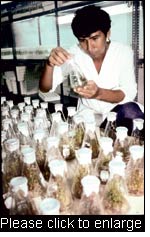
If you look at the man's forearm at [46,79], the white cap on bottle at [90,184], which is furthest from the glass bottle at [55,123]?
the white cap on bottle at [90,184]

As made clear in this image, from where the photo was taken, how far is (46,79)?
1.38 meters

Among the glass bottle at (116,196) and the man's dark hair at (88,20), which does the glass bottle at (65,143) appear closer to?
the glass bottle at (116,196)

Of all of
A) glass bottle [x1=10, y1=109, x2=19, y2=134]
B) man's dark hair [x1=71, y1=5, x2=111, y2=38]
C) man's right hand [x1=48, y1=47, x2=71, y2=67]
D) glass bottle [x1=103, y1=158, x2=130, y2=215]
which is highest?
man's dark hair [x1=71, y1=5, x2=111, y2=38]

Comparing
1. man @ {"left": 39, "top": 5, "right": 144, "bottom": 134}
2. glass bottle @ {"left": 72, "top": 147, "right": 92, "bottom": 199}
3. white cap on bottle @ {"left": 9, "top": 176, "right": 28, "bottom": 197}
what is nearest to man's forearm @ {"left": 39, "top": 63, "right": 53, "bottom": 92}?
man @ {"left": 39, "top": 5, "right": 144, "bottom": 134}

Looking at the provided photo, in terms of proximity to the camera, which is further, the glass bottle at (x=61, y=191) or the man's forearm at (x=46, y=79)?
the man's forearm at (x=46, y=79)

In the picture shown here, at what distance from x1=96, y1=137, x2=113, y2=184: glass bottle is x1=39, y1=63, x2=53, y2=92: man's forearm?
2.01ft

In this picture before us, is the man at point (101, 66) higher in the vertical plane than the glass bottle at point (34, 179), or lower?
higher

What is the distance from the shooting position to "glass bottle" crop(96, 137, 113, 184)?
81 cm

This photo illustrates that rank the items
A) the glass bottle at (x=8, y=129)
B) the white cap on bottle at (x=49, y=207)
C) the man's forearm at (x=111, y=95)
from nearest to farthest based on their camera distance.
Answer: the white cap on bottle at (x=49, y=207) → the glass bottle at (x=8, y=129) → the man's forearm at (x=111, y=95)

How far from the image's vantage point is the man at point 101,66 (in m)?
1.23

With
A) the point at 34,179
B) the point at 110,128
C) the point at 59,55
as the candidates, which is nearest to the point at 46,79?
the point at 59,55

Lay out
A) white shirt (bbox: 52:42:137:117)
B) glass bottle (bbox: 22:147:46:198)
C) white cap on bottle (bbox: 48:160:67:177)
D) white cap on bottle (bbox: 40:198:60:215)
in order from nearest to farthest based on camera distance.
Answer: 1. white cap on bottle (bbox: 40:198:60:215)
2. white cap on bottle (bbox: 48:160:67:177)
3. glass bottle (bbox: 22:147:46:198)
4. white shirt (bbox: 52:42:137:117)

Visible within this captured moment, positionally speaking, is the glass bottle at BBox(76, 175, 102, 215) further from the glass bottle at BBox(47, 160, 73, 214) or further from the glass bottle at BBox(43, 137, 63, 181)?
the glass bottle at BBox(43, 137, 63, 181)

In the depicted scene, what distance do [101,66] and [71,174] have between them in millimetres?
765
